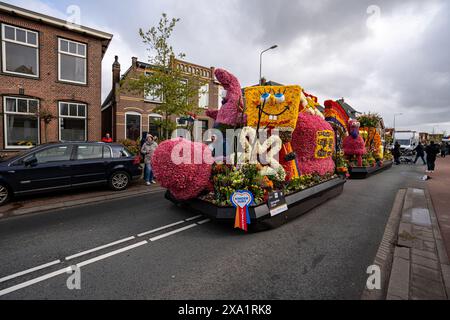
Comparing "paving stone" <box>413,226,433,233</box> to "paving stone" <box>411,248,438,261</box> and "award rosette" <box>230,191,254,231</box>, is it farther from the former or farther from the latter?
"award rosette" <box>230,191,254,231</box>

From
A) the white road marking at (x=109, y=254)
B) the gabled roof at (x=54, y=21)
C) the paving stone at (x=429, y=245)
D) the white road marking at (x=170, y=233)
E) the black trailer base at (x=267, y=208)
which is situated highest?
the gabled roof at (x=54, y=21)

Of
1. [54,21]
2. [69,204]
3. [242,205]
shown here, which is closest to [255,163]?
[242,205]

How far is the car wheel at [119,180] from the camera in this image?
6801 mm

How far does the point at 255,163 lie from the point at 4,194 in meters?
5.94

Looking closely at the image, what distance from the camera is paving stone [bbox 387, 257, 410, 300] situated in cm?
231

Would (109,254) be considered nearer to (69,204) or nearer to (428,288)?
(69,204)

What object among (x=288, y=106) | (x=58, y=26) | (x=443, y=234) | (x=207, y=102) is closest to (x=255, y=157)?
(x=288, y=106)

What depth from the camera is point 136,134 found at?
15.6m

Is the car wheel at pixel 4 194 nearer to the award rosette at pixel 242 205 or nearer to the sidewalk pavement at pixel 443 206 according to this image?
the award rosette at pixel 242 205

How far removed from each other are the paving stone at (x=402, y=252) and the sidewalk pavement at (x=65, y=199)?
6048 millimetres

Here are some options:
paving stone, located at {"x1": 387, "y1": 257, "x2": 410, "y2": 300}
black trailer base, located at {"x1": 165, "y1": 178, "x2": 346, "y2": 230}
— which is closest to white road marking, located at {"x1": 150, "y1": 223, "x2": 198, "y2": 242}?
black trailer base, located at {"x1": 165, "y1": 178, "x2": 346, "y2": 230}

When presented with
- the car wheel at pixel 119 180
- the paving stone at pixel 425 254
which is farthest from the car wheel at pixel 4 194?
the paving stone at pixel 425 254

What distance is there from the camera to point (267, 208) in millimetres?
3746

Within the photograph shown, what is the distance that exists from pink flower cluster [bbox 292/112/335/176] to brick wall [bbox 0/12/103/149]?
11564mm
